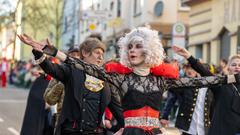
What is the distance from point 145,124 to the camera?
17.0 ft

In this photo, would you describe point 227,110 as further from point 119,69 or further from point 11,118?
point 11,118

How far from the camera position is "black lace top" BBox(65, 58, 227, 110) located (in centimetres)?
517

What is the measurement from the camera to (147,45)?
5227 millimetres

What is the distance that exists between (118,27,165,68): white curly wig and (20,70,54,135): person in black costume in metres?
2.59

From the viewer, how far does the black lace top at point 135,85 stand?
517cm

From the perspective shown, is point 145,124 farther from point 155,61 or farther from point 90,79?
point 90,79

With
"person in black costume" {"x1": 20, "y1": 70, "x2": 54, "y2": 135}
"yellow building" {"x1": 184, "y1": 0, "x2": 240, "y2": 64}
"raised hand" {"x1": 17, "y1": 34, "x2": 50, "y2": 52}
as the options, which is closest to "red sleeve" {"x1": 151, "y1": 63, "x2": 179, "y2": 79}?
"raised hand" {"x1": 17, "y1": 34, "x2": 50, "y2": 52}

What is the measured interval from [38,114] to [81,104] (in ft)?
7.63

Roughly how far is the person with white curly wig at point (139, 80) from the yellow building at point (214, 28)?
1534 cm

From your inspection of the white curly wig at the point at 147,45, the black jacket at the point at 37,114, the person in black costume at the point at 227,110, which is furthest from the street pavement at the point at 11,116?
the white curly wig at the point at 147,45

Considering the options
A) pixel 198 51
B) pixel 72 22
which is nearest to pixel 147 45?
pixel 198 51

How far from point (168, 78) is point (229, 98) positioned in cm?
230

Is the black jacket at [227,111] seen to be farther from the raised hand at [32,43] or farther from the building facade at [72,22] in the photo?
the building facade at [72,22]

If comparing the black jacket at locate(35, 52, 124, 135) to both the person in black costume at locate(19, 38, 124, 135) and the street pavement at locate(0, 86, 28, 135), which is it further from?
the street pavement at locate(0, 86, 28, 135)
